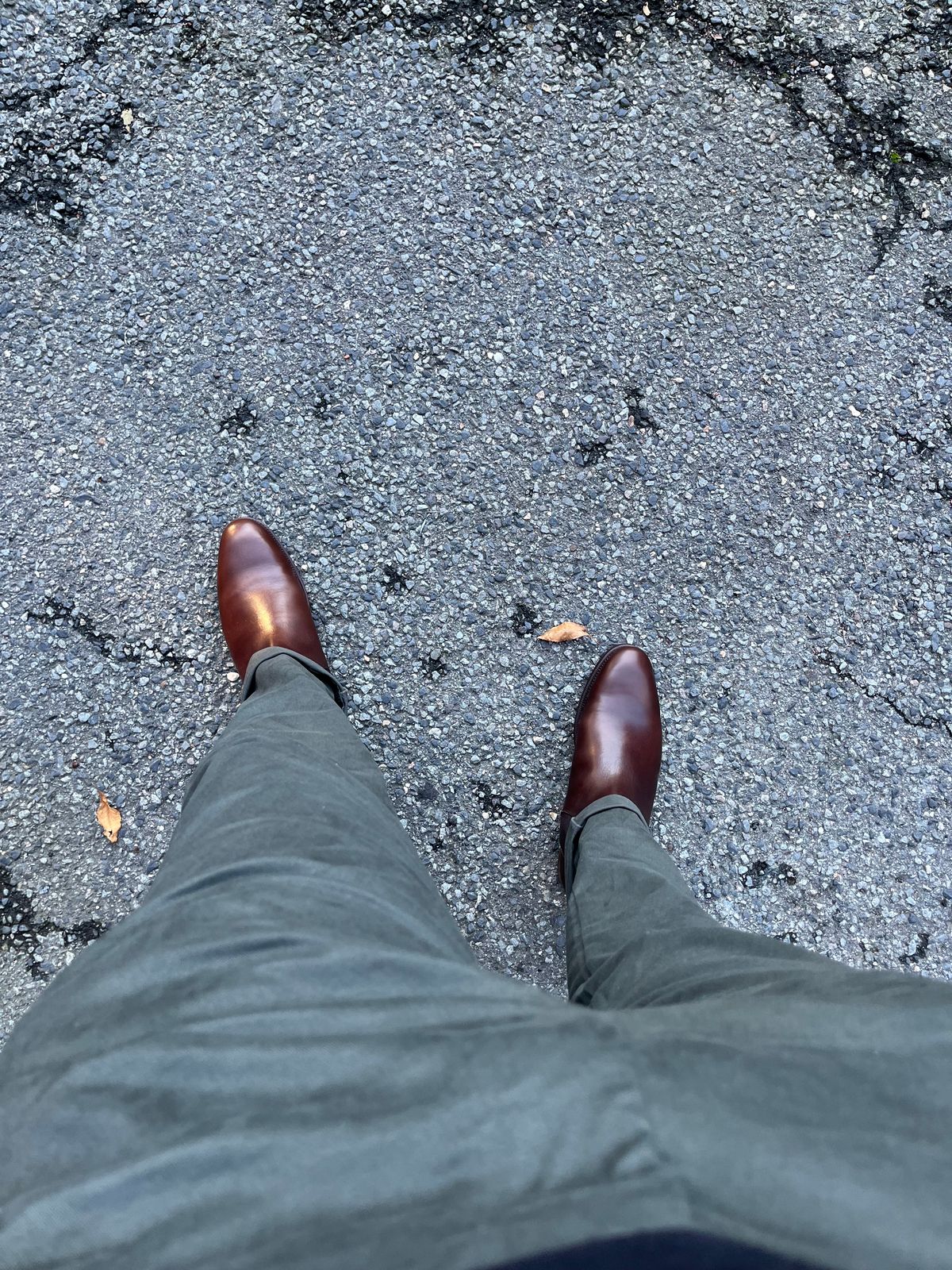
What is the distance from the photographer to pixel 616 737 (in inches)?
70.7

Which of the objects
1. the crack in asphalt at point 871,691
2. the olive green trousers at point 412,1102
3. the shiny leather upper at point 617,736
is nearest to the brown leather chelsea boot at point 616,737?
the shiny leather upper at point 617,736

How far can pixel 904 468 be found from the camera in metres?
1.95

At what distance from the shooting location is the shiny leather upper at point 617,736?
5.87 ft

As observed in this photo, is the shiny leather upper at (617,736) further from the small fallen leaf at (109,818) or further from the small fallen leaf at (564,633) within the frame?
the small fallen leaf at (109,818)

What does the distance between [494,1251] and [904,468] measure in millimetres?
1836

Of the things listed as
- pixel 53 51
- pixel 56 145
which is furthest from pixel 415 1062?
pixel 53 51

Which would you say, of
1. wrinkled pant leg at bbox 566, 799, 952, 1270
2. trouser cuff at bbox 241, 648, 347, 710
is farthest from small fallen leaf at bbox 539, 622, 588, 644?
wrinkled pant leg at bbox 566, 799, 952, 1270

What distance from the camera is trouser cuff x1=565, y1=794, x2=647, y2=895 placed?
1741 millimetres

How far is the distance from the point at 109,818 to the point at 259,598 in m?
0.58

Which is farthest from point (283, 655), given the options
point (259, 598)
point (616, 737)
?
point (616, 737)

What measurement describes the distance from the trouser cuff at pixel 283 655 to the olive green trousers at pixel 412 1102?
2.04 feet

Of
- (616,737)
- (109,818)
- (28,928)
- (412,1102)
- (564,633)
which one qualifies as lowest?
(28,928)

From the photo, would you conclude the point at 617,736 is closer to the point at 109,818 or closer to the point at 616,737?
the point at 616,737

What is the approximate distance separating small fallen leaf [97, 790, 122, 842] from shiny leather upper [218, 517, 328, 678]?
15.7 inches
